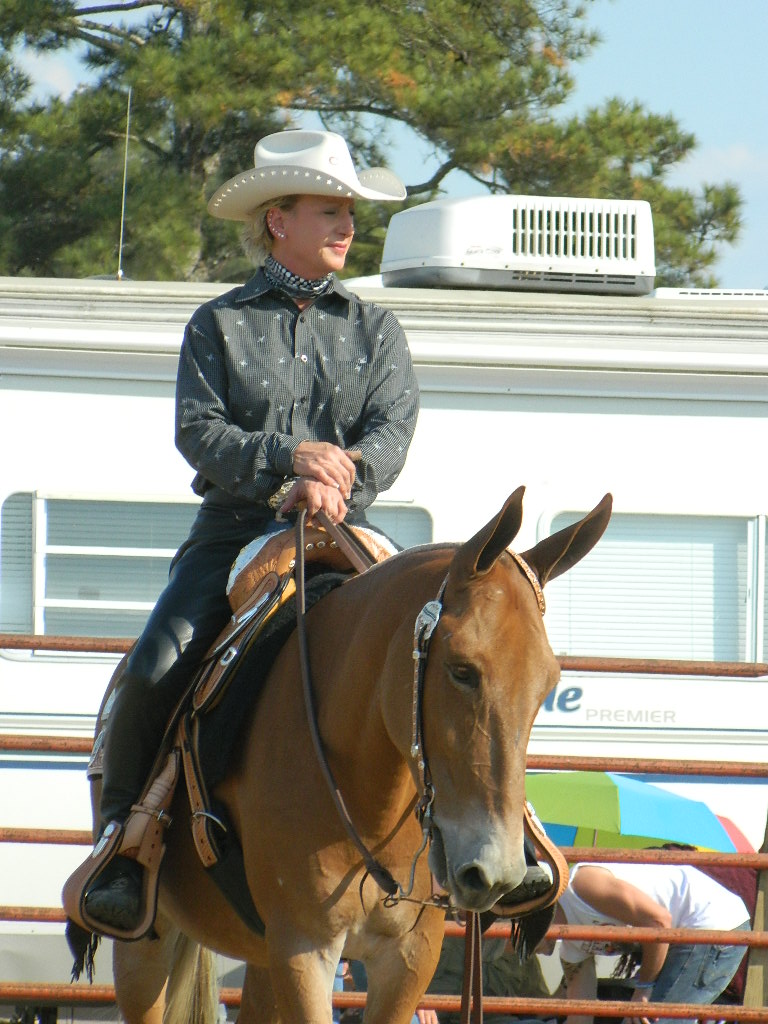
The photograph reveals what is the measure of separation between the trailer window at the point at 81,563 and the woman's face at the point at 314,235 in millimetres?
2666

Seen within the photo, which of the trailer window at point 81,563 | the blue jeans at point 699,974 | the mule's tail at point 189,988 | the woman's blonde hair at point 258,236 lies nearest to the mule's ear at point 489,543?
the woman's blonde hair at point 258,236

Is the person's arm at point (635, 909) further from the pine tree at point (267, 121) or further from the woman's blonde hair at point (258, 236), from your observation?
the pine tree at point (267, 121)

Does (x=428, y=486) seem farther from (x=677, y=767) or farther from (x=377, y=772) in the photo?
(x=377, y=772)

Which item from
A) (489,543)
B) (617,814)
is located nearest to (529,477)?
(617,814)

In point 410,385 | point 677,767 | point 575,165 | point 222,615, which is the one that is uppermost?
point 575,165

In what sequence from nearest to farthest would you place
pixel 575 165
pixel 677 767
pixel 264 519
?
pixel 264 519
pixel 677 767
pixel 575 165

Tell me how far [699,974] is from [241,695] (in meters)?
2.99

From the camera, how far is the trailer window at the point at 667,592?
658 cm

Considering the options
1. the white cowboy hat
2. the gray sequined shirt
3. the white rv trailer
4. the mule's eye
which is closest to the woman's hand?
the gray sequined shirt

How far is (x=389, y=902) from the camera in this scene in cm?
305

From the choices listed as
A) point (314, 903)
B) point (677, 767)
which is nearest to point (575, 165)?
point (677, 767)

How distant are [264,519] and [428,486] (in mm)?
2700

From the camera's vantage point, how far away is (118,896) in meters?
3.46

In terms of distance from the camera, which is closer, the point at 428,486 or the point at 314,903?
the point at 314,903
